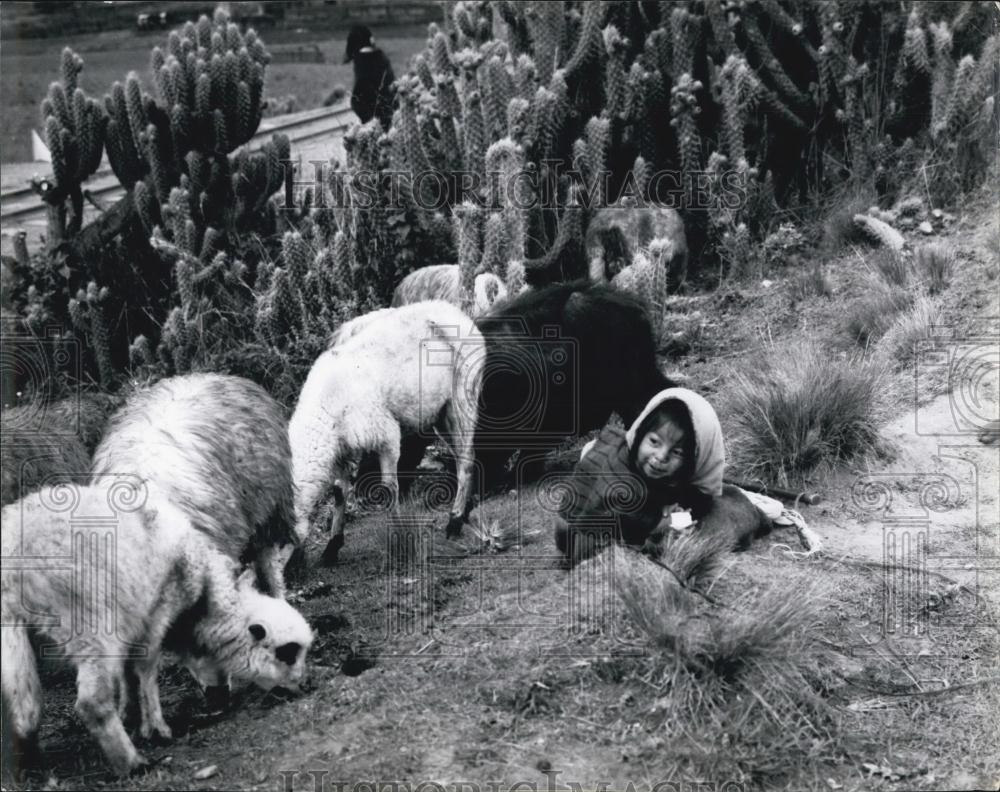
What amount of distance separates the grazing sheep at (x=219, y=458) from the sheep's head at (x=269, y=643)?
407mm

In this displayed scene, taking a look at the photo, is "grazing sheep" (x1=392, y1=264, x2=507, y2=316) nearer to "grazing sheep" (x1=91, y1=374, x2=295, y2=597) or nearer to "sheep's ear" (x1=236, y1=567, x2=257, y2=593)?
"grazing sheep" (x1=91, y1=374, x2=295, y2=597)

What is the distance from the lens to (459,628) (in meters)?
6.25

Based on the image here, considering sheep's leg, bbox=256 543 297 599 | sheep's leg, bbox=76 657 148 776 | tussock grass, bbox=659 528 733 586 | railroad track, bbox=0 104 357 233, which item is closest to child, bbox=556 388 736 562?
tussock grass, bbox=659 528 733 586

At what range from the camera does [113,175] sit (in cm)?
1552

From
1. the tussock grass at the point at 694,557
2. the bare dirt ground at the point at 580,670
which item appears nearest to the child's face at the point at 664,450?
the tussock grass at the point at 694,557

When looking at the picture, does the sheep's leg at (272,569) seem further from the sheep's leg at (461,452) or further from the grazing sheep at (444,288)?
the grazing sheep at (444,288)

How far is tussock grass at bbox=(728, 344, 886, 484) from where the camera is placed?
7879 millimetres

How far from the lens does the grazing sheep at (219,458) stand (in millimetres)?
5844

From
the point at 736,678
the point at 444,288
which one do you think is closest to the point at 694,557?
the point at 736,678

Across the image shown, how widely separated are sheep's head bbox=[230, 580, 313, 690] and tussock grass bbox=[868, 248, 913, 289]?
20.9 ft

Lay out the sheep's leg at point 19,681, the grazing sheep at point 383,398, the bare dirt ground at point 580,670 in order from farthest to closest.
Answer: the grazing sheep at point 383,398 → the bare dirt ground at point 580,670 → the sheep's leg at point 19,681

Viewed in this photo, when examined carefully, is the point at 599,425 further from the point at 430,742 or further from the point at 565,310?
the point at 430,742

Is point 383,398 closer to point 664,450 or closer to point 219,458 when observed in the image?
point 219,458

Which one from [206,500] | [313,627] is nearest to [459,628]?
[313,627]
